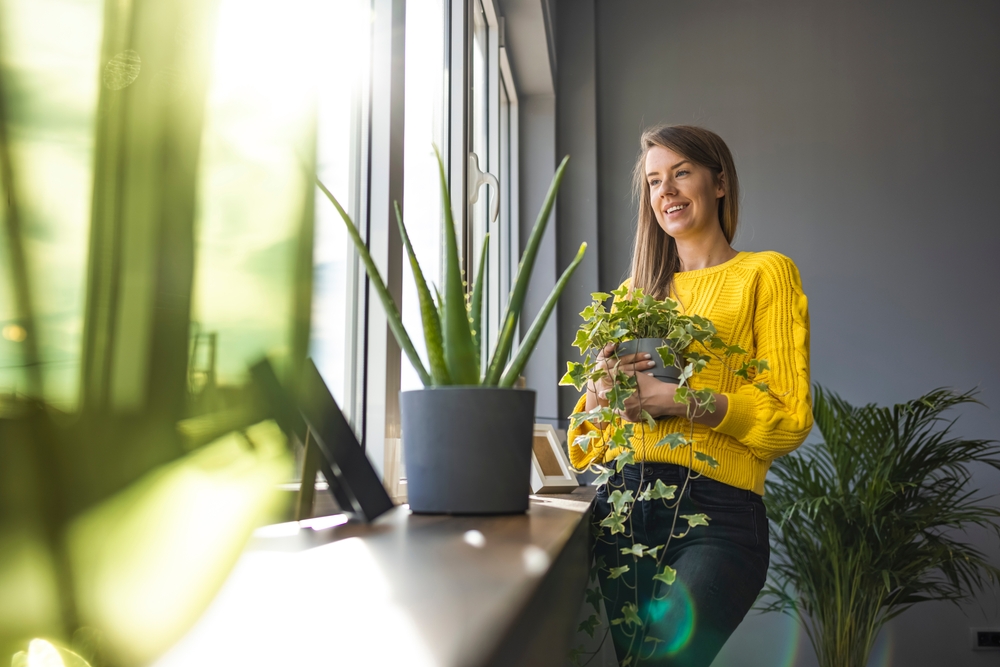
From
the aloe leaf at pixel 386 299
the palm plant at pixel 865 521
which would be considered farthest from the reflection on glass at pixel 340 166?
the palm plant at pixel 865 521

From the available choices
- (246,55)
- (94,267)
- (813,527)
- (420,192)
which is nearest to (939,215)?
(813,527)

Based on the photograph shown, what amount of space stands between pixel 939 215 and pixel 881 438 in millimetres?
1216

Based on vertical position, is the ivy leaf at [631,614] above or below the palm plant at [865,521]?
above

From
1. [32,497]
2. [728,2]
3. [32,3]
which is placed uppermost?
[728,2]

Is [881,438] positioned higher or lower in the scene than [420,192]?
lower

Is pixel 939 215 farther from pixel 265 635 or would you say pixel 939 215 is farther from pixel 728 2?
pixel 265 635

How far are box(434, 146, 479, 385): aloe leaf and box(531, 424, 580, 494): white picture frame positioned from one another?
794 mm

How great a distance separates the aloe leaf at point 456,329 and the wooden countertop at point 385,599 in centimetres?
22

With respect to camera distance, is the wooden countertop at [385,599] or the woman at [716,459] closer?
the wooden countertop at [385,599]

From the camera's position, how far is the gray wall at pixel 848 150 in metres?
3.33

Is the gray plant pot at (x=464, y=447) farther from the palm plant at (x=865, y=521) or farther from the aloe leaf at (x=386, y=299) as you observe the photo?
the palm plant at (x=865, y=521)

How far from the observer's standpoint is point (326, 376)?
1155 millimetres

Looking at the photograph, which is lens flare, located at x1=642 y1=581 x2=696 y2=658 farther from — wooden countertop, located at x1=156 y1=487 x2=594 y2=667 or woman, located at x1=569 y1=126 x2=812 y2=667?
wooden countertop, located at x1=156 y1=487 x2=594 y2=667

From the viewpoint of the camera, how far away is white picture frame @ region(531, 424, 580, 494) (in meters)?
1.82
